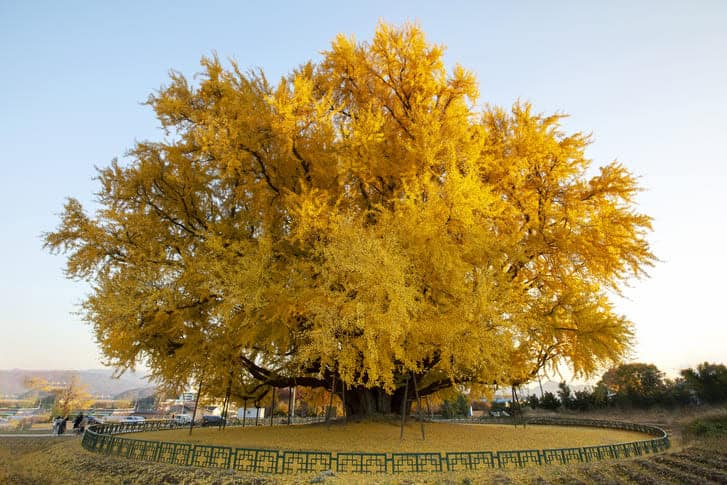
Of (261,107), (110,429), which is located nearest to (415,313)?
(261,107)

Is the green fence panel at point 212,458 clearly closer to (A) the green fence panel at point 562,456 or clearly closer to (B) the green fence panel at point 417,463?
(B) the green fence panel at point 417,463

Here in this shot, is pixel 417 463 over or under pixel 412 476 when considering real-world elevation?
over

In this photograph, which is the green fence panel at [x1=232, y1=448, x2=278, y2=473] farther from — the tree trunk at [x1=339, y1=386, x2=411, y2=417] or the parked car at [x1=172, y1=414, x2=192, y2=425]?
the parked car at [x1=172, y1=414, x2=192, y2=425]

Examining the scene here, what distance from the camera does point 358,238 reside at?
9164 mm

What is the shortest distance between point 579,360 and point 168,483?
1210cm

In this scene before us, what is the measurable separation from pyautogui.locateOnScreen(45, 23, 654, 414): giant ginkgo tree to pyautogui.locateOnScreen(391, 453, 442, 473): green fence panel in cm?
176

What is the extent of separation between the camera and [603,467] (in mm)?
8453

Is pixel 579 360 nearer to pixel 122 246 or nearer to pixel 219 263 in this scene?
pixel 219 263

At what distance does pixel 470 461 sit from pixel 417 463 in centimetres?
123

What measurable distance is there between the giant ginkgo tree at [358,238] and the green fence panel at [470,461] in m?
1.92

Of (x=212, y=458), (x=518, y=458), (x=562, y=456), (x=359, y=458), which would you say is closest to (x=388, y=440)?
(x=359, y=458)

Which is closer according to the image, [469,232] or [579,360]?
[469,232]

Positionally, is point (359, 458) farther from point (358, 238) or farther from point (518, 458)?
point (358, 238)

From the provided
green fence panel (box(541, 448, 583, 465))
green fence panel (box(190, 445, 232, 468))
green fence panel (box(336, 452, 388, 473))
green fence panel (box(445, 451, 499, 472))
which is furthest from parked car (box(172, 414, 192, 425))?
green fence panel (box(541, 448, 583, 465))
